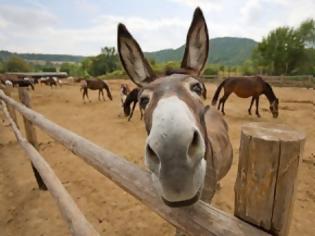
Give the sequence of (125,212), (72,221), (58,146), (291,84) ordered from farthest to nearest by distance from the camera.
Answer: (291,84), (58,146), (125,212), (72,221)

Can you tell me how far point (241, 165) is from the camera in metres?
0.94

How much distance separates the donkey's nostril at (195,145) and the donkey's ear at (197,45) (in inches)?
39.1

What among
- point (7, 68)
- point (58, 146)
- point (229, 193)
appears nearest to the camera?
point (229, 193)

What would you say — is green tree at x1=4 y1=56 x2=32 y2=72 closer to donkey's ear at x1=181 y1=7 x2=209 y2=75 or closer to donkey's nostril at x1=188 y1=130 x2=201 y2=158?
donkey's ear at x1=181 y1=7 x2=209 y2=75

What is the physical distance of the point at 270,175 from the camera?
854 mm

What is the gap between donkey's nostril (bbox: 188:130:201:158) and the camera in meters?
0.97

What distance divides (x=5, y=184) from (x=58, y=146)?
2177mm

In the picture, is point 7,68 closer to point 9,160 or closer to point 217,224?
point 9,160

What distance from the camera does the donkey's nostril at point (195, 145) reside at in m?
0.97

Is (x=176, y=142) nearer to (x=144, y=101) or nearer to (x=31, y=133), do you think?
(x=144, y=101)

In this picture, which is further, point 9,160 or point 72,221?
point 9,160

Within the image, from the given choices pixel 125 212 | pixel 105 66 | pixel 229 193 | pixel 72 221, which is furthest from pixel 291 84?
pixel 105 66

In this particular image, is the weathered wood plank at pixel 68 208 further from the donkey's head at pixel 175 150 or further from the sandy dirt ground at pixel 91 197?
the donkey's head at pixel 175 150

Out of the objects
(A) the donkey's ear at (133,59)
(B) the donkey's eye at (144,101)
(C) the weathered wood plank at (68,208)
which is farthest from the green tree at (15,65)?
(B) the donkey's eye at (144,101)
